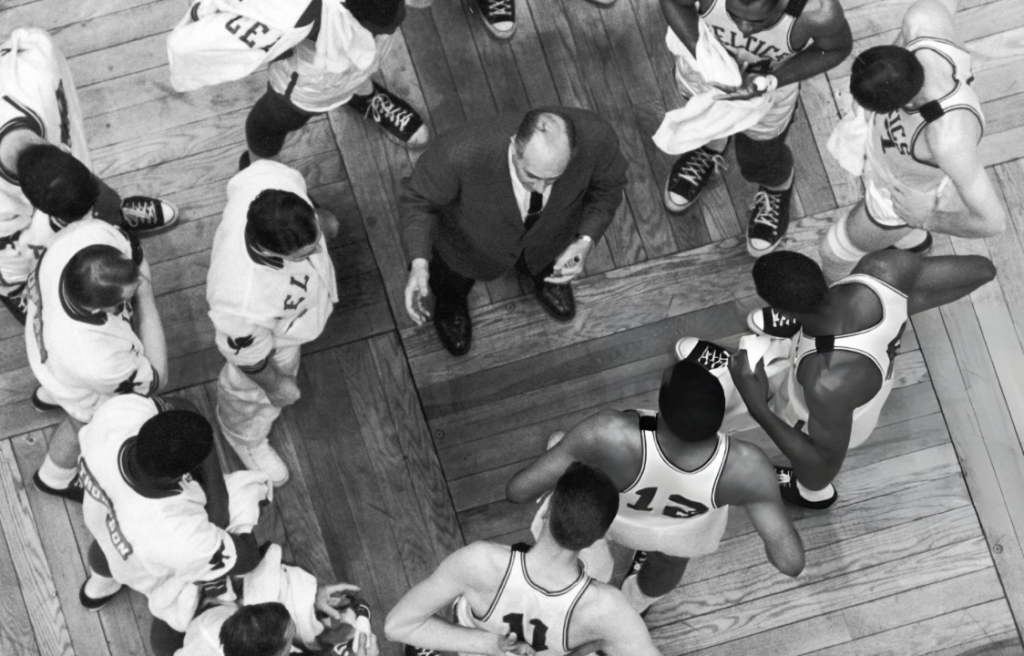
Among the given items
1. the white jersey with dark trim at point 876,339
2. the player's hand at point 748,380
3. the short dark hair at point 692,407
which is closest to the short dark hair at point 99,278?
the short dark hair at point 692,407

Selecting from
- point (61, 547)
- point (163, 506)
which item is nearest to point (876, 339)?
point (163, 506)

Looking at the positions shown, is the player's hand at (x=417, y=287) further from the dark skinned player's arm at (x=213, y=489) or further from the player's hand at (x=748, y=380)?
the player's hand at (x=748, y=380)

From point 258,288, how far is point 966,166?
2318 millimetres

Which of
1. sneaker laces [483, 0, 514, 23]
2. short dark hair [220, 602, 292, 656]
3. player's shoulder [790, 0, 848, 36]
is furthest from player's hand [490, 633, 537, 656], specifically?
sneaker laces [483, 0, 514, 23]

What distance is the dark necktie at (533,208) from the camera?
121 inches

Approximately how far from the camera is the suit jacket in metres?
3.07

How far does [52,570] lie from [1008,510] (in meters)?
4.01

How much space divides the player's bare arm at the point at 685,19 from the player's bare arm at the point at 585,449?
146cm

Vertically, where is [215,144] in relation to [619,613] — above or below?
above

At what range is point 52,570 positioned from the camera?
3662 millimetres

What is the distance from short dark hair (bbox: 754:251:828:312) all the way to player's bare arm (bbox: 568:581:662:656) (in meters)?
1.05

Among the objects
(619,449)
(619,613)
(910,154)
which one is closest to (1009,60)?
(910,154)

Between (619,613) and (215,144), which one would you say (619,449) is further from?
(215,144)

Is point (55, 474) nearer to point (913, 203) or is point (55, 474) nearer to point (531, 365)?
point (531, 365)
